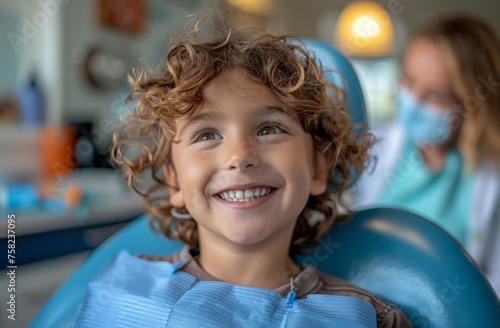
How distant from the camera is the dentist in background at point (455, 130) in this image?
1.95 m

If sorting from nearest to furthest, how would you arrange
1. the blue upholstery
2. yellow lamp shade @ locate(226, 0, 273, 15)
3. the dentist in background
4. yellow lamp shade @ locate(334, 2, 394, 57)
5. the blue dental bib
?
the blue dental bib → the blue upholstery → the dentist in background → yellow lamp shade @ locate(334, 2, 394, 57) → yellow lamp shade @ locate(226, 0, 273, 15)

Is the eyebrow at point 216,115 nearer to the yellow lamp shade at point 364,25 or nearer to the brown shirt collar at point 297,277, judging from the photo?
the brown shirt collar at point 297,277

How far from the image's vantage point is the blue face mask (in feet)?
6.56

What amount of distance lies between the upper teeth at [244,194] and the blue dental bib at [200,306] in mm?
144

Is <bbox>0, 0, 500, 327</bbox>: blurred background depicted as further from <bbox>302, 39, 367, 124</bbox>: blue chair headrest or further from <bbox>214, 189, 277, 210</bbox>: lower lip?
<bbox>214, 189, 277, 210</bbox>: lower lip

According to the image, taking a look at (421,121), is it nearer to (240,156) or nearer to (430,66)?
(430,66)

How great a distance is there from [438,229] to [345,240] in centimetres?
18

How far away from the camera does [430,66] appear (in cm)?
198

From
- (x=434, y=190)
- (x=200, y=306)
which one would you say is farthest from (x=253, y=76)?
(x=434, y=190)

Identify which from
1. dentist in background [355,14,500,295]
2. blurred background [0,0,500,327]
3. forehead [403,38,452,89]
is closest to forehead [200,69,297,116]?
blurred background [0,0,500,327]

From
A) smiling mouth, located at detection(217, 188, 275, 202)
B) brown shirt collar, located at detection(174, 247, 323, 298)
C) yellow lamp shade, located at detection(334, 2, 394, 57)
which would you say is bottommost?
brown shirt collar, located at detection(174, 247, 323, 298)

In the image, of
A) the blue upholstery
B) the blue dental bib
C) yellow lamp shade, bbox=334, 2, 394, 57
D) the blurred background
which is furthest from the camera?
yellow lamp shade, bbox=334, 2, 394, 57

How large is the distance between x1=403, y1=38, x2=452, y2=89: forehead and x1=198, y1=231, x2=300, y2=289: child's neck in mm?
1131

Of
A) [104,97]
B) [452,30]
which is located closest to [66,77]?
[104,97]
